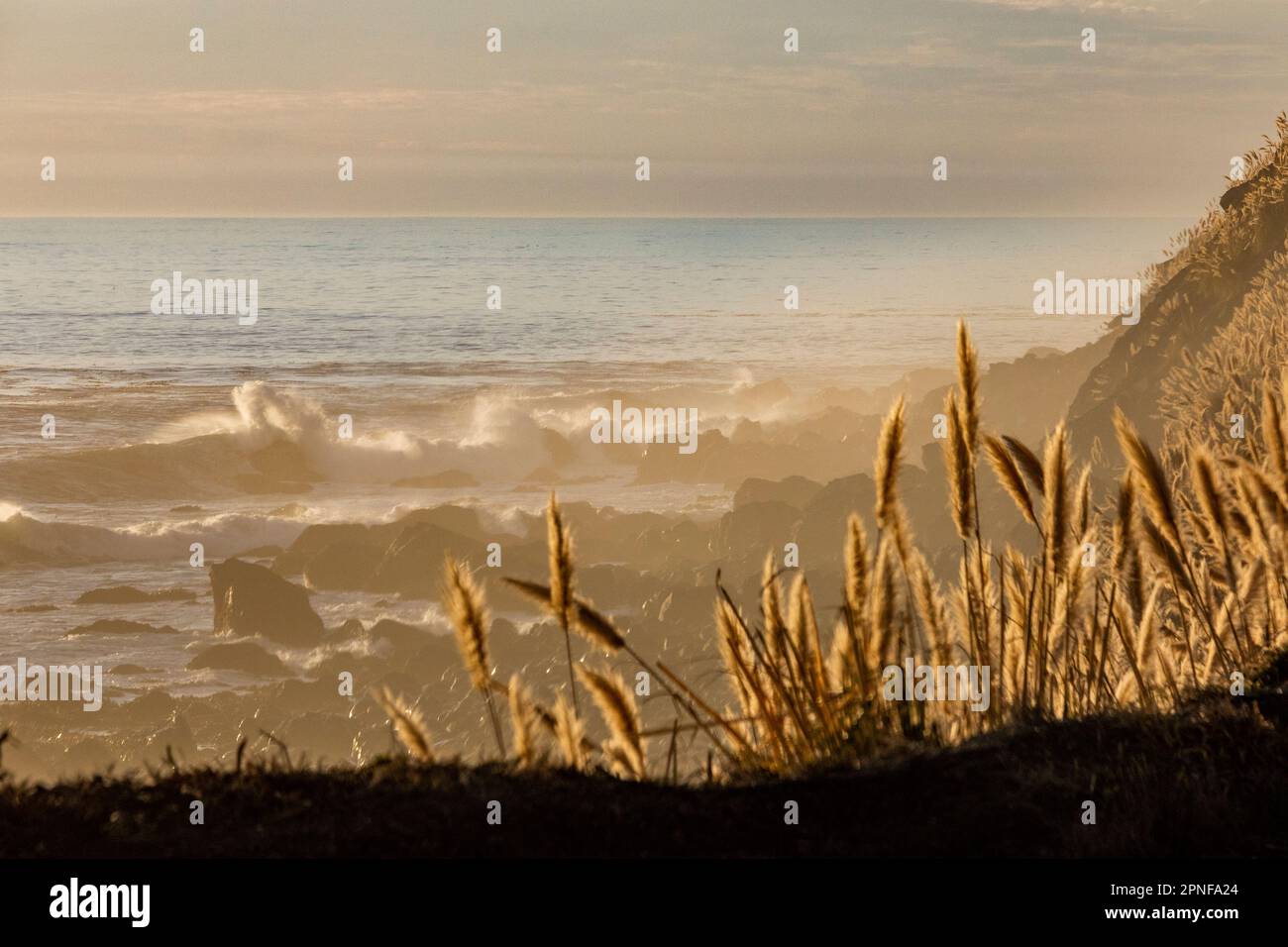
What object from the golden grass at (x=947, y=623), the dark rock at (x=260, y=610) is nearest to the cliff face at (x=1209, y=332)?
the golden grass at (x=947, y=623)

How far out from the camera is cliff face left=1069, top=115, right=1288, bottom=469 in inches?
355

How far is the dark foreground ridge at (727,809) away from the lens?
3.45 meters

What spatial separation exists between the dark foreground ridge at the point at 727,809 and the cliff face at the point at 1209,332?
167 inches

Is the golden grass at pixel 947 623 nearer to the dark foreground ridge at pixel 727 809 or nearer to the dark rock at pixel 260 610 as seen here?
the dark foreground ridge at pixel 727 809

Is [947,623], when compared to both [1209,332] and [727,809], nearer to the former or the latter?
[727,809]

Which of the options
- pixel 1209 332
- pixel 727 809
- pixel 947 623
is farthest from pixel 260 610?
pixel 727 809

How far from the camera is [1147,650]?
202 inches

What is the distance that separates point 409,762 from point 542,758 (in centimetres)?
44

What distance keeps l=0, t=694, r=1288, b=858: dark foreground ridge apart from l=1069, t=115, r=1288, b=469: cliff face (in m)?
4.24

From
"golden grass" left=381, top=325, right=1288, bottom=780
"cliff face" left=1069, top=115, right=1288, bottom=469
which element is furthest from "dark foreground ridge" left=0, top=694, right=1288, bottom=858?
"cliff face" left=1069, top=115, right=1288, bottom=469

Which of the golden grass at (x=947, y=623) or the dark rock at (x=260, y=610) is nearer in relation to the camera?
the golden grass at (x=947, y=623)

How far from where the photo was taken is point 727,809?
12.2 feet

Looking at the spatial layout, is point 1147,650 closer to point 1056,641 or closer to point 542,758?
point 1056,641
